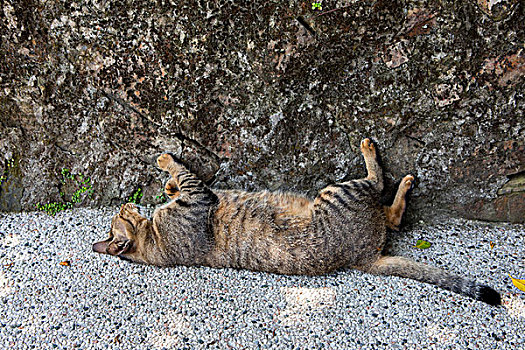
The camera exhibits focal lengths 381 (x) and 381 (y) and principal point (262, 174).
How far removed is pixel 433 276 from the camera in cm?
304

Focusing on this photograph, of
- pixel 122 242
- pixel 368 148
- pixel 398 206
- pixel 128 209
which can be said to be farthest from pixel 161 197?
pixel 398 206

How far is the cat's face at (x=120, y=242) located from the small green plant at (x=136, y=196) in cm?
47

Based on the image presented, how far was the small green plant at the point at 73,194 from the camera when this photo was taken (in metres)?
3.84

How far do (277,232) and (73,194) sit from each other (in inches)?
87.2

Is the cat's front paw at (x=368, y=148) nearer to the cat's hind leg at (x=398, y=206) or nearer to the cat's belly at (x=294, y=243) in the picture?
the cat's hind leg at (x=398, y=206)

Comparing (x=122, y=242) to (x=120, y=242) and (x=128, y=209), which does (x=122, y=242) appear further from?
(x=128, y=209)

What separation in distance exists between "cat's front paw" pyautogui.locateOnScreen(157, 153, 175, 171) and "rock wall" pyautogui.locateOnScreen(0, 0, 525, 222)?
67 mm

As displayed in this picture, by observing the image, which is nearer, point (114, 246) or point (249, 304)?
point (249, 304)

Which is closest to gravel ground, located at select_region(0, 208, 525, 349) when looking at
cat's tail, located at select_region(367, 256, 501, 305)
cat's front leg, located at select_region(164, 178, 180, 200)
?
cat's tail, located at select_region(367, 256, 501, 305)

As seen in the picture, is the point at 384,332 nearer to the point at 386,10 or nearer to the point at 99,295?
the point at 99,295

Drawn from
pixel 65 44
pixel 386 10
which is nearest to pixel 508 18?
pixel 386 10

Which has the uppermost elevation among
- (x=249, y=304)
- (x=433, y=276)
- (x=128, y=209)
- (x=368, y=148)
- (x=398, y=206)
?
(x=368, y=148)

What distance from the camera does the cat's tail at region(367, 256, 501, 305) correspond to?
2.88 m

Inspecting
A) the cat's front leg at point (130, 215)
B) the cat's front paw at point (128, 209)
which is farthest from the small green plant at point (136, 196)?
the cat's front leg at point (130, 215)
